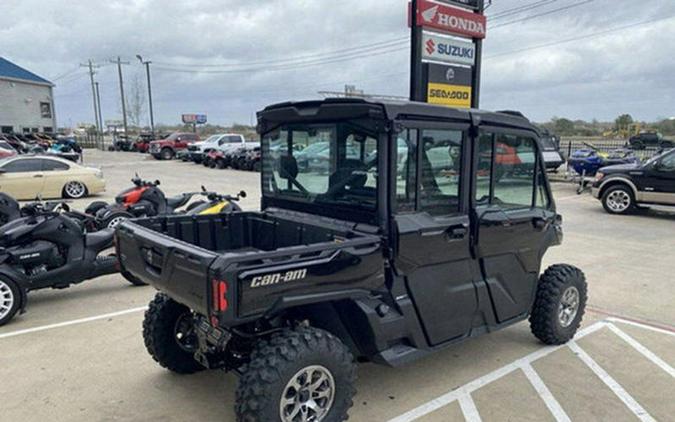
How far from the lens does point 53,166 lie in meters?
14.6

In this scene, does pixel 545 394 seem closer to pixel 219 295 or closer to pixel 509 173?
pixel 509 173

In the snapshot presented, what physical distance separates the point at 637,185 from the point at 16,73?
2239 inches

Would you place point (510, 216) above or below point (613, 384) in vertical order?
above

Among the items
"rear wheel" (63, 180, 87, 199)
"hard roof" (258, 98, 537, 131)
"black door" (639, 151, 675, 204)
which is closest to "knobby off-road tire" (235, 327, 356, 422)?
"hard roof" (258, 98, 537, 131)

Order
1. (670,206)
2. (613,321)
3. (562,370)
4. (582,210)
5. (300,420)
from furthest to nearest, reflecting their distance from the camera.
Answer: (582,210) → (670,206) → (613,321) → (562,370) → (300,420)

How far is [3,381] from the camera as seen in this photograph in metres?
4.05

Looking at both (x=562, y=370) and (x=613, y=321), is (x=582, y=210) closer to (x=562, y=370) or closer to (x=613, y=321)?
(x=613, y=321)

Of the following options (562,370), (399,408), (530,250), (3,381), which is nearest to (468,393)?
(399,408)

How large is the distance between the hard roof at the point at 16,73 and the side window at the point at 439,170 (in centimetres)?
5677

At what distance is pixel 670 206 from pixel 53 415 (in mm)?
13078

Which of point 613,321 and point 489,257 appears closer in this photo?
point 489,257

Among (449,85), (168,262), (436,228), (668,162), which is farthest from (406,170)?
(668,162)

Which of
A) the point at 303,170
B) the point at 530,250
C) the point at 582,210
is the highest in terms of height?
the point at 303,170

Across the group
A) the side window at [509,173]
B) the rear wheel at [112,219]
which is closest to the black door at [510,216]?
the side window at [509,173]
